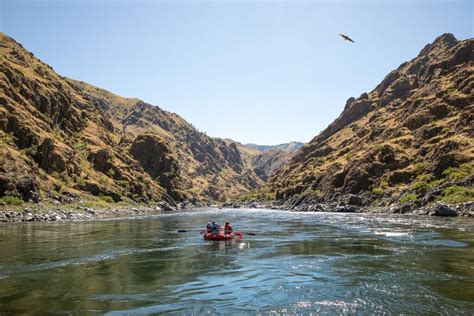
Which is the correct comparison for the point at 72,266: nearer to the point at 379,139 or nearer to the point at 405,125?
the point at 405,125

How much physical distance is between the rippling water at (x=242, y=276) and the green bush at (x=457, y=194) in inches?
1308

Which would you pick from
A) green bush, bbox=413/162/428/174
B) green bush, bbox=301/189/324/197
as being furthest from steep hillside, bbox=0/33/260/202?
green bush, bbox=413/162/428/174

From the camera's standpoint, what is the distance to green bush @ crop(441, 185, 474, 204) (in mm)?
63550

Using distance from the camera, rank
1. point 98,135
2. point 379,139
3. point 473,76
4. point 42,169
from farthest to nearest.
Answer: point 98,135 → point 379,139 → point 473,76 → point 42,169

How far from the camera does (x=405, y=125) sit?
423 ft

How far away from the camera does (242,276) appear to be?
20.9 meters

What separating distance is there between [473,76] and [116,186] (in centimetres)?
11962

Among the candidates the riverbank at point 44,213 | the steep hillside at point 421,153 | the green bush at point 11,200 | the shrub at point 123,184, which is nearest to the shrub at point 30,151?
the riverbank at point 44,213

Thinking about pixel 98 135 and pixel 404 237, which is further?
pixel 98 135

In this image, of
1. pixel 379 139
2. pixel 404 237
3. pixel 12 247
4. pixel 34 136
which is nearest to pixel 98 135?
pixel 34 136

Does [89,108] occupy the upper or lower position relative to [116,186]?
upper

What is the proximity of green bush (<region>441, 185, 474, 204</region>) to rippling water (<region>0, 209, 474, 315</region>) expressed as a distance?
3323 cm

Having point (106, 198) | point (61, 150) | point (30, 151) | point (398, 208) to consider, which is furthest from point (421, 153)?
point (30, 151)

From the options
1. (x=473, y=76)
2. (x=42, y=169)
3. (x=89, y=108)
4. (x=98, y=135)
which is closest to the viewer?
(x=42, y=169)
